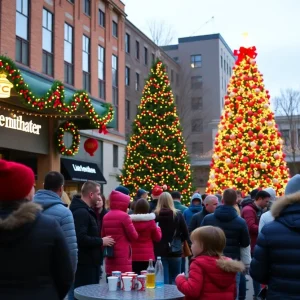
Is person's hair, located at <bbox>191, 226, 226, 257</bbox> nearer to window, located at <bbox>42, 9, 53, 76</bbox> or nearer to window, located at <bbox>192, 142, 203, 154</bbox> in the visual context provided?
window, located at <bbox>42, 9, 53, 76</bbox>

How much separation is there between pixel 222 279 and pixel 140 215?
411 cm

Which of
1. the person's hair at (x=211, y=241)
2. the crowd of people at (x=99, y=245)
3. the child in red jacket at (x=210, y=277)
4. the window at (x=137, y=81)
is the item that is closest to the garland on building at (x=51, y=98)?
the crowd of people at (x=99, y=245)

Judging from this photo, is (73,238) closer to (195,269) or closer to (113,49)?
(195,269)

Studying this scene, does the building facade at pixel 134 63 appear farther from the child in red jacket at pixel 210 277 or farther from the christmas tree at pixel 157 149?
the child in red jacket at pixel 210 277

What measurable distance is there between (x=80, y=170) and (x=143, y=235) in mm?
17105

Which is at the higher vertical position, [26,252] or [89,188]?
[89,188]

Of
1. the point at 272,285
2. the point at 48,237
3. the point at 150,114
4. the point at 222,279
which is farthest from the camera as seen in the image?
the point at 150,114

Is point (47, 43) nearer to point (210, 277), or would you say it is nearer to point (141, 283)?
point (141, 283)

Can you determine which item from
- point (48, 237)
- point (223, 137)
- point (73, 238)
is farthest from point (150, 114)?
point (48, 237)

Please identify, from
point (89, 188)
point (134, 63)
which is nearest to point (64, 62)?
point (89, 188)

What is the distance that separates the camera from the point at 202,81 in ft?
207

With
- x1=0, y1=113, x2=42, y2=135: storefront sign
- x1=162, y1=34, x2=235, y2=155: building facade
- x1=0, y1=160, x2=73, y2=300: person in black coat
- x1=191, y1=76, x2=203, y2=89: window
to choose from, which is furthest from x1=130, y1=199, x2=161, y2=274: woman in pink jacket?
x1=191, y1=76, x2=203, y2=89: window

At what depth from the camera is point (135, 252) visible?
29.2 feet

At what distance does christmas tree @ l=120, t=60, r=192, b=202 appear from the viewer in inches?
1037
